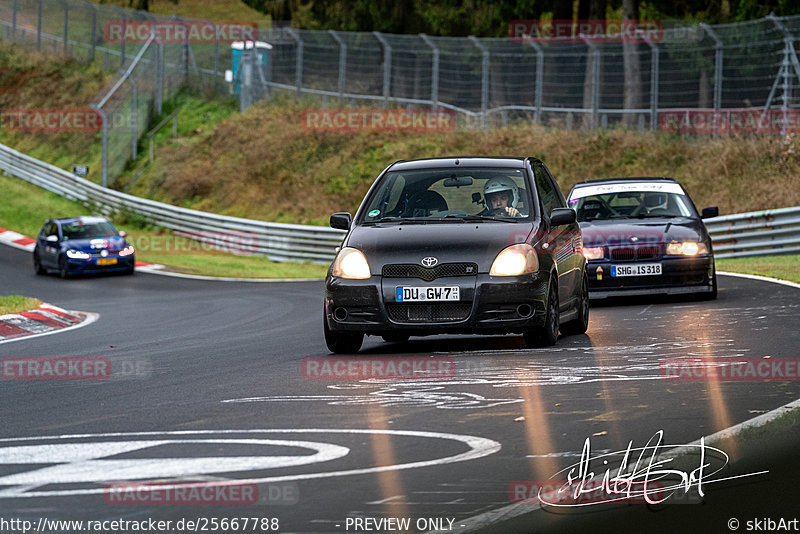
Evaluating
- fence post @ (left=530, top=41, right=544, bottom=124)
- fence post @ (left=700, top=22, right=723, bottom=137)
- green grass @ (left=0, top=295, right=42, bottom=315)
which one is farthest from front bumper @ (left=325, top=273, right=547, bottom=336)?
fence post @ (left=530, top=41, right=544, bottom=124)

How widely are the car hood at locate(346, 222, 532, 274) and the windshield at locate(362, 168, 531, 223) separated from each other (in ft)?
1.08

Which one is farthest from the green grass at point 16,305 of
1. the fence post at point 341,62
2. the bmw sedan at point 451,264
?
the fence post at point 341,62

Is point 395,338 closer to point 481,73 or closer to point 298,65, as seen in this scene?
point 481,73

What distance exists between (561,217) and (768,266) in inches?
485

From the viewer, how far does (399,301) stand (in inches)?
436

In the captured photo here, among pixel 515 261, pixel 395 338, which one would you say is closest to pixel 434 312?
pixel 515 261

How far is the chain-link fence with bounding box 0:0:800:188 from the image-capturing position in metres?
31.2

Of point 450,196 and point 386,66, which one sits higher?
point 386,66

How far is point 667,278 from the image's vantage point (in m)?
16.3

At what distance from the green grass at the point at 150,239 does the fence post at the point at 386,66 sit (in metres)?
7.38

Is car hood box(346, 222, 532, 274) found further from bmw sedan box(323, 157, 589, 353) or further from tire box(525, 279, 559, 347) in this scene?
tire box(525, 279, 559, 347)

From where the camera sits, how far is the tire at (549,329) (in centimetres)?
1145

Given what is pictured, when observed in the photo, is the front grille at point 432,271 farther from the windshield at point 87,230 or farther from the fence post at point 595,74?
the fence post at point 595,74

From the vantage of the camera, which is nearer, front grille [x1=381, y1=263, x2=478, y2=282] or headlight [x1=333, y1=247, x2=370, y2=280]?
front grille [x1=381, y1=263, x2=478, y2=282]
